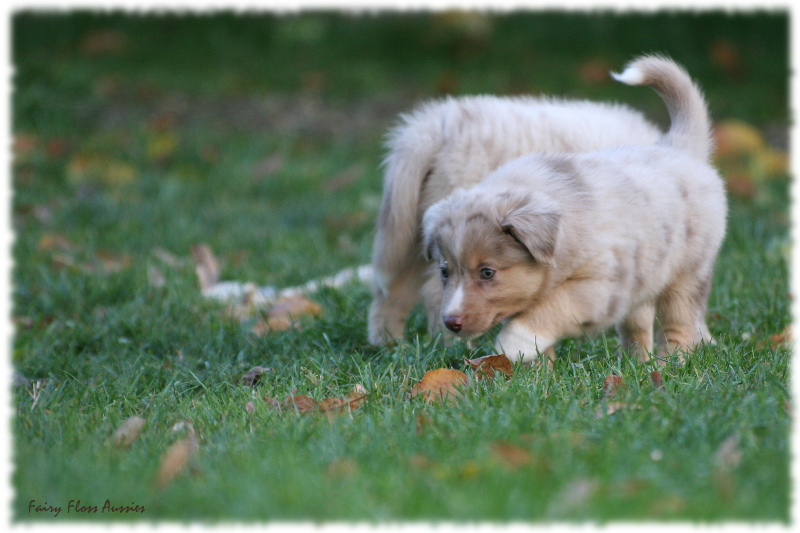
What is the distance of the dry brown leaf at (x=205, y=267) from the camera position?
233 inches

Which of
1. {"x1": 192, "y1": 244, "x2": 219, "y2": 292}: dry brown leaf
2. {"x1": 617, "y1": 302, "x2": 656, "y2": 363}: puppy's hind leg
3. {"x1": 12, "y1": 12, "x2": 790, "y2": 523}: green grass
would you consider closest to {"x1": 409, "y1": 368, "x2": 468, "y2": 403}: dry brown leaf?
{"x1": 12, "y1": 12, "x2": 790, "y2": 523}: green grass

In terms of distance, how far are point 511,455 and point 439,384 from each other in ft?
2.93

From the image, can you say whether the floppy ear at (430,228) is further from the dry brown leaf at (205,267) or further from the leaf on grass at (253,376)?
the dry brown leaf at (205,267)

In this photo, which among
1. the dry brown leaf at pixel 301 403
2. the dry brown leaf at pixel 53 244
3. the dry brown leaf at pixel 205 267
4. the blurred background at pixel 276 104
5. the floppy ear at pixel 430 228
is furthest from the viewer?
the blurred background at pixel 276 104

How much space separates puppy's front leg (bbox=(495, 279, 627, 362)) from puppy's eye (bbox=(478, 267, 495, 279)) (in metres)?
0.21

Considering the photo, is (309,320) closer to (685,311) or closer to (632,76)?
(685,311)

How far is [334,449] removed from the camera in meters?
3.06

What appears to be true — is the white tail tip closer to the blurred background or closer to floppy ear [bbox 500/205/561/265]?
floppy ear [bbox 500/205/561/265]

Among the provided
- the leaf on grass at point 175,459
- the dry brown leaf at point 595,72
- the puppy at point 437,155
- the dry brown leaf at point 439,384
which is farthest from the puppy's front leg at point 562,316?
the dry brown leaf at point 595,72

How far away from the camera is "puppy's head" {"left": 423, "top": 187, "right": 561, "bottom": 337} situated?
3842 millimetres

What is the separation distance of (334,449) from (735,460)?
123 centimetres

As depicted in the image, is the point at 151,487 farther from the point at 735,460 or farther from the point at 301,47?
the point at 301,47

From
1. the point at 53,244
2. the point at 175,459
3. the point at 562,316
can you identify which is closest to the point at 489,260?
the point at 562,316

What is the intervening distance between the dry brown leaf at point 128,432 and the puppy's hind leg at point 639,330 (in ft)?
7.11
